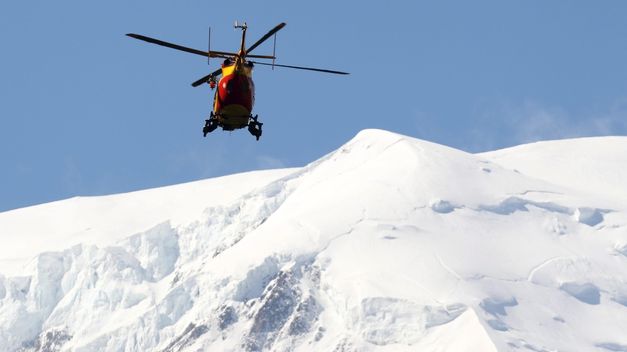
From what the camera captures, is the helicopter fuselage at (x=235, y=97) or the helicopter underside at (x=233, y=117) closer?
the helicopter fuselage at (x=235, y=97)

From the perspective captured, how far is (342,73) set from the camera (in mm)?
86250

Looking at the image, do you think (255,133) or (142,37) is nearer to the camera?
(142,37)

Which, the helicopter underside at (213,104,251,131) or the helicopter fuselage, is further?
the helicopter underside at (213,104,251,131)

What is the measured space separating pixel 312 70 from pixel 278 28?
2828 mm

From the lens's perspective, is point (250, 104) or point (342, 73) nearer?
point (342, 73)

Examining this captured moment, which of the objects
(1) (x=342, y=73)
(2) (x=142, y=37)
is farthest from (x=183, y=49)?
(1) (x=342, y=73)

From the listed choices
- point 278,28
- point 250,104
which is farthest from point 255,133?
point 278,28

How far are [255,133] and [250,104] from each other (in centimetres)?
155

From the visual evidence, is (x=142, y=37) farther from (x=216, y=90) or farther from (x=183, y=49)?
(x=216, y=90)

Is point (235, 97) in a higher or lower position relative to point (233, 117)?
higher

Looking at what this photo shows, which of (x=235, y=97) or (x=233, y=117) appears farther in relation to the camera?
(x=233, y=117)

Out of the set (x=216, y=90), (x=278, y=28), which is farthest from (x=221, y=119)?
(x=278, y=28)

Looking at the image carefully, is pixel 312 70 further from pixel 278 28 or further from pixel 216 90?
pixel 216 90

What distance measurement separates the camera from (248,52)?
92812 millimetres
